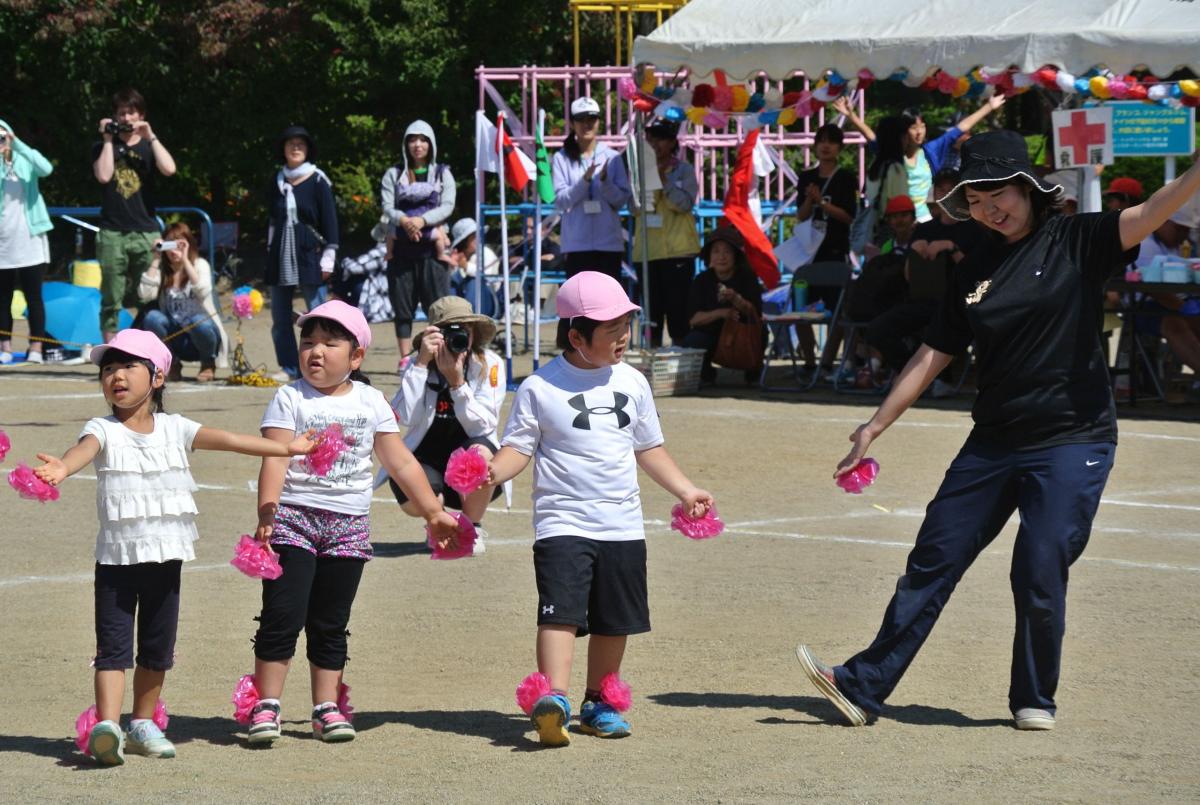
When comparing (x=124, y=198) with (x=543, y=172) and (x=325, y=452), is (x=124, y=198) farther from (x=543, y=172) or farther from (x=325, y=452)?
(x=325, y=452)

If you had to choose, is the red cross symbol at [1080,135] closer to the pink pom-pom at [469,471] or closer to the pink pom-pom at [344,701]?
the pink pom-pom at [469,471]

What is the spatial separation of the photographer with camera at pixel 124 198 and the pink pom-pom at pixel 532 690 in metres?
11.4

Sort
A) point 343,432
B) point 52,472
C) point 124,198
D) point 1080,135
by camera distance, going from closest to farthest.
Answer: point 52,472 → point 343,432 → point 1080,135 → point 124,198

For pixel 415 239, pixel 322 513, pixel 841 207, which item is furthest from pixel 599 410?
pixel 841 207

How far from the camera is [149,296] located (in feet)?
54.4

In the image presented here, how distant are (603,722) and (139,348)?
1830 mm

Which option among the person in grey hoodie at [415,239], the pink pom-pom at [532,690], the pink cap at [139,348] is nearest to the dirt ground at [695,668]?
the pink pom-pom at [532,690]

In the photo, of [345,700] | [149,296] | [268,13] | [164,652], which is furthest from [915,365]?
[268,13]

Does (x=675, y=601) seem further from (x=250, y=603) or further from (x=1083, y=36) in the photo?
(x=1083, y=36)

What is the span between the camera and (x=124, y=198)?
16.6 m

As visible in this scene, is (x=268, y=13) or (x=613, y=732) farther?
(x=268, y=13)

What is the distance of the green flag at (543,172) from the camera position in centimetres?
1618

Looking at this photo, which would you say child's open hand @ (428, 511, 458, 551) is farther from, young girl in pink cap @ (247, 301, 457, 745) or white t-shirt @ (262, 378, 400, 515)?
white t-shirt @ (262, 378, 400, 515)

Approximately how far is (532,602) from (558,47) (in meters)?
22.3
